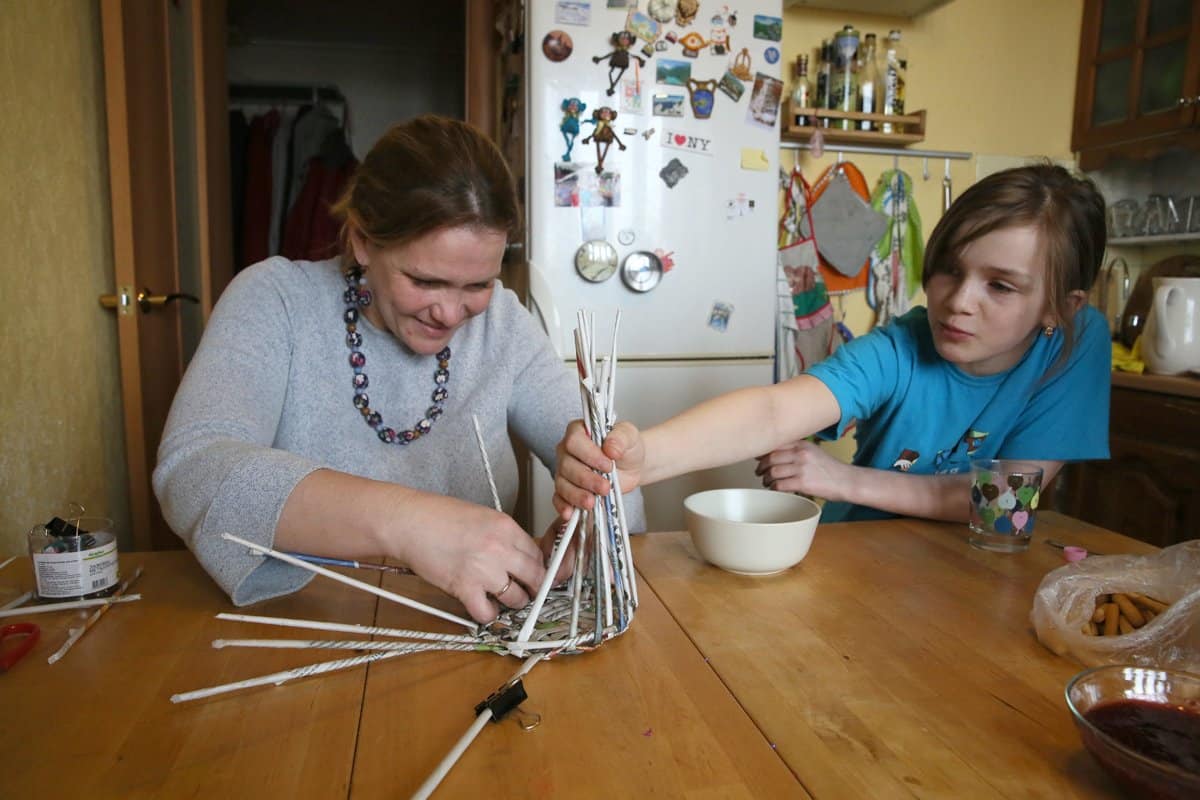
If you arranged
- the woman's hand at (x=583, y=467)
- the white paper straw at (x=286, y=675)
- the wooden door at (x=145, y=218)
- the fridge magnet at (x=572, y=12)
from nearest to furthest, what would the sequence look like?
the white paper straw at (x=286, y=675) < the woman's hand at (x=583, y=467) < the wooden door at (x=145, y=218) < the fridge magnet at (x=572, y=12)

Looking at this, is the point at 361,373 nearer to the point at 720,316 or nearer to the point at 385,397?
the point at 385,397

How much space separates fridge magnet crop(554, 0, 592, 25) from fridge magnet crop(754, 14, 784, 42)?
463 mm

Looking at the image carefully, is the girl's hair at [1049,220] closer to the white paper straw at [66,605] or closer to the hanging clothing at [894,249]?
the white paper straw at [66,605]

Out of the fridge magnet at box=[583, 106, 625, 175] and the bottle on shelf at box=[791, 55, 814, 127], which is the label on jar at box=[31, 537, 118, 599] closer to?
the fridge magnet at box=[583, 106, 625, 175]

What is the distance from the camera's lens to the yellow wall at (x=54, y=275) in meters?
1.21

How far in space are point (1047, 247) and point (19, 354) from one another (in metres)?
1.52

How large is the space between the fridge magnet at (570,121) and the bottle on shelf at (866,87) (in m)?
1.08

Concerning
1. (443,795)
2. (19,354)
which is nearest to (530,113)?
(19,354)

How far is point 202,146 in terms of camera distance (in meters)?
2.08

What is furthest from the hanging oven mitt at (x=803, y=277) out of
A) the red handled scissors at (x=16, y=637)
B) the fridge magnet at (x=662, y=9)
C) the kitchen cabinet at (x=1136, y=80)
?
the red handled scissors at (x=16, y=637)

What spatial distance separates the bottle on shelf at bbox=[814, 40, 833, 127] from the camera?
2.52m

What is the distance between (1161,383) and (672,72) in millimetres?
1532

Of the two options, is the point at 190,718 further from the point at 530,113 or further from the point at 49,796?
the point at 530,113

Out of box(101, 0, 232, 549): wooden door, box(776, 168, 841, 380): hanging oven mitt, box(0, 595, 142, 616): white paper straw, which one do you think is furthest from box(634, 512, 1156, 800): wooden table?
box(776, 168, 841, 380): hanging oven mitt
